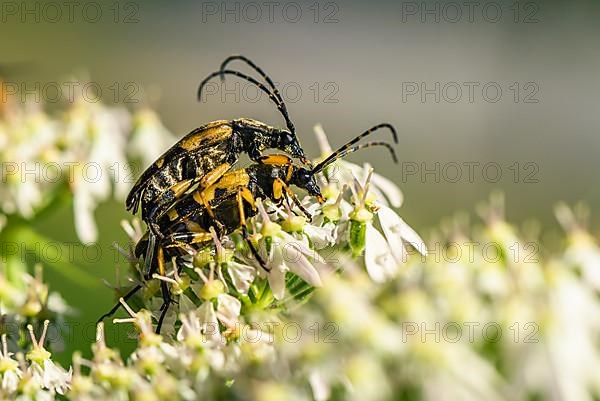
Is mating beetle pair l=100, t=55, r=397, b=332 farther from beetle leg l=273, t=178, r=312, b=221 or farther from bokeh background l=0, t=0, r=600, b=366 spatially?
bokeh background l=0, t=0, r=600, b=366

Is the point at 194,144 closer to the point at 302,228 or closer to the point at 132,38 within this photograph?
the point at 302,228

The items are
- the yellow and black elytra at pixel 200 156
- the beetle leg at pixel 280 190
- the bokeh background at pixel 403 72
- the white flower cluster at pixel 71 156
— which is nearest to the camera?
the beetle leg at pixel 280 190

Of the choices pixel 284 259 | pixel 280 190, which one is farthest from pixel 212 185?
pixel 284 259

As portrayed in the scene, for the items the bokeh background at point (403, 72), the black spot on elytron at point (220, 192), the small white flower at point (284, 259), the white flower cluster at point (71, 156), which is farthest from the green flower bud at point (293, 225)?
the bokeh background at point (403, 72)

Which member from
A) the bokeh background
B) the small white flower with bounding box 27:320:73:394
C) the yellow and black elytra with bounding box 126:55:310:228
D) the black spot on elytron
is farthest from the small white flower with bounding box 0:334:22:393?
the bokeh background

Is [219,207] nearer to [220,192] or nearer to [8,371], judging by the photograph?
[220,192]

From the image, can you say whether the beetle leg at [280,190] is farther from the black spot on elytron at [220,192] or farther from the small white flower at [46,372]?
the small white flower at [46,372]

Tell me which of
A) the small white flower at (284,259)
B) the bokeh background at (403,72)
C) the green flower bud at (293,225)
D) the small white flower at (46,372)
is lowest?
the bokeh background at (403,72)
